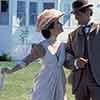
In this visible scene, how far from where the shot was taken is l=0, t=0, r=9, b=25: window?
2647cm

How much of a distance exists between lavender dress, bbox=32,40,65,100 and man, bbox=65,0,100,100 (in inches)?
5.7

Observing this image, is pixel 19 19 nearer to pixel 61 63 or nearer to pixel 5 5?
pixel 5 5

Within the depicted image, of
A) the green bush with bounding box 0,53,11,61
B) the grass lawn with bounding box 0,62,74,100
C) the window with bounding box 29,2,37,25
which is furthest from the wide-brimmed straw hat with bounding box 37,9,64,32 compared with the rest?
the window with bounding box 29,2,37,25

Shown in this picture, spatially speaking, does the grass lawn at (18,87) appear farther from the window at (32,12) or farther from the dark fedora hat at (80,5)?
the window at (32,12)

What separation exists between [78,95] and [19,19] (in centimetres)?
2166

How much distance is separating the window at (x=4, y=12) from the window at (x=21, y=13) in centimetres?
67

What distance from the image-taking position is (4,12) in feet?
87.5

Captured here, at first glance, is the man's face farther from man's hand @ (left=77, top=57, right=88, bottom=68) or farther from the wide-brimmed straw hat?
man's hand @ (left=77, top=57, right=88, bottom=68)

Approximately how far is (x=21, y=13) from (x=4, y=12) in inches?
37.3

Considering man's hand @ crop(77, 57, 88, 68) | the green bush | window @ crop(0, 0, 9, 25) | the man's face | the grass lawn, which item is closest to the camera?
man's hand @ crop(77, 57, 88, 68)

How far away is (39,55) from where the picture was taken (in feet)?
16.0

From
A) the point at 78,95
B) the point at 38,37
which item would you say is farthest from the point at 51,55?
the point at 38,37

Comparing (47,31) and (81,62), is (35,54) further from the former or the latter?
(81,62)

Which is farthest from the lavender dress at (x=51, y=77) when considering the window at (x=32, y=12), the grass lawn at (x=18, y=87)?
the window at (x=32, y=12)
